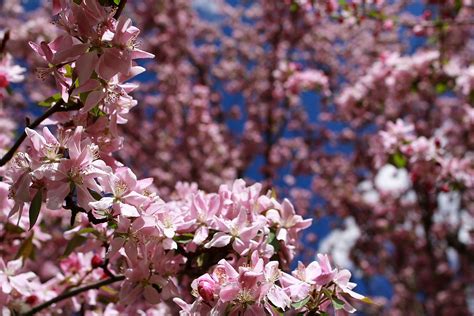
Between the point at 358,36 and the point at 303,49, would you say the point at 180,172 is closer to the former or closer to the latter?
the point at 303,49

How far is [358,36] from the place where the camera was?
32.7ft

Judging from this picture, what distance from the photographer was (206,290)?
1498 millimetres

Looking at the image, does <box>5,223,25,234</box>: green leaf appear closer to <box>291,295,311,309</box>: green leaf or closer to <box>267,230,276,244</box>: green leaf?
<box>267,230,276,244</box>: green leaf

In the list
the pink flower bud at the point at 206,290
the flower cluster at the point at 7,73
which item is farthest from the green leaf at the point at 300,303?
the flower cluster at the point at 7,73

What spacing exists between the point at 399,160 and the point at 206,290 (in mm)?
2421

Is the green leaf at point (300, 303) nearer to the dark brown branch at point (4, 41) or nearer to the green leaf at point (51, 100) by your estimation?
the green leaf at point (51, 100)

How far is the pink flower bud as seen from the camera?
4.92 feet

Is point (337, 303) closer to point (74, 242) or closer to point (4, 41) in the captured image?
point (74, 242)

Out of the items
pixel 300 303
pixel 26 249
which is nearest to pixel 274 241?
pixel 300 303

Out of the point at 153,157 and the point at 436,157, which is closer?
the point at 436,157

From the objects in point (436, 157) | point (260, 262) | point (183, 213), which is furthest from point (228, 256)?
point (436, 157)

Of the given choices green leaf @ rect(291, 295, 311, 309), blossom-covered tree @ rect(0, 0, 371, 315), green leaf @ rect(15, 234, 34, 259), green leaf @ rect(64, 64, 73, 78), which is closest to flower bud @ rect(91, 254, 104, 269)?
blossom-covered tree @ rect(0, 0, 371, 315)

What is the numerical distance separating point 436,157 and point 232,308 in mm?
2443

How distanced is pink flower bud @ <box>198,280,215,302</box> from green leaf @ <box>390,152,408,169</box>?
2.40 m
